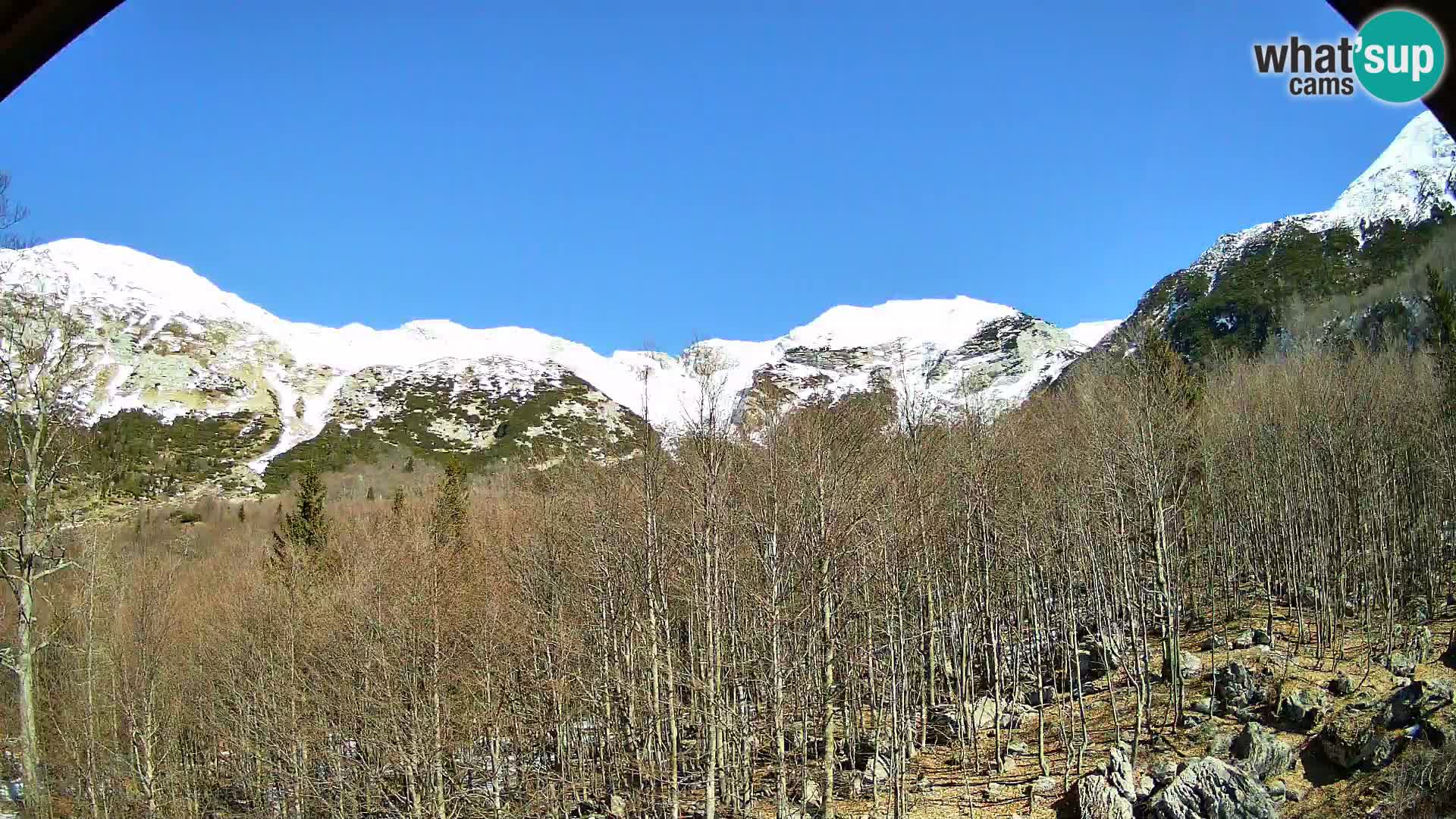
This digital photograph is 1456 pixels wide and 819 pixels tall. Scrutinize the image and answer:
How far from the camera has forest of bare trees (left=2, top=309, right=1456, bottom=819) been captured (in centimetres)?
1986

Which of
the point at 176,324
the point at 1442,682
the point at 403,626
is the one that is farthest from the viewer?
the point at 176,324

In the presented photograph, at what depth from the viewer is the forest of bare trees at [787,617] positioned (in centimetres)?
1986

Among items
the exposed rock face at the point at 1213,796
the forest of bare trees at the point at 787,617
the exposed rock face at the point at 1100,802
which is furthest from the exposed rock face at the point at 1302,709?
the exposed rock face at the point at 1100,802

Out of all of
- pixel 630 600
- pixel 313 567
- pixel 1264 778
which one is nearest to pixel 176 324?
pixel 313 567

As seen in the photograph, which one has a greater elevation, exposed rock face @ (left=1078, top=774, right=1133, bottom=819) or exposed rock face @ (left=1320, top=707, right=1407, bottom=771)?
exposed rock face @ (left=1320, top=707, right=1407, bottom=771)

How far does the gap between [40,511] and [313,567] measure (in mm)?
21427

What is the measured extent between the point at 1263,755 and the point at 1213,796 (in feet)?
9.88

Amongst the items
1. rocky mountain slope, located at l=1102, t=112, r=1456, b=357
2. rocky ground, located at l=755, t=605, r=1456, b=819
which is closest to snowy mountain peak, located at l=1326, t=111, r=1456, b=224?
rocky mountain slope, located at l=1102, t=112, r=1456, b=357

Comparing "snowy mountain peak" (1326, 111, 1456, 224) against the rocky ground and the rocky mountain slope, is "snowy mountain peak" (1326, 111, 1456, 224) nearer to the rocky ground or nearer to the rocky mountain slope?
the rocky mountain slope

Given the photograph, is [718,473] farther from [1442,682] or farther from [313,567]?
[313,567]

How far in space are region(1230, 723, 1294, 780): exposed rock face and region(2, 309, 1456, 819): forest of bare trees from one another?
2134mm

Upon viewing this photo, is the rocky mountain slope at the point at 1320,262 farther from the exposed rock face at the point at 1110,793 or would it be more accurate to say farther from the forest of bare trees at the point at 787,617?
the exposed rock face at the point at 1110,793

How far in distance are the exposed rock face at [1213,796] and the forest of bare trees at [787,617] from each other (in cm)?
274

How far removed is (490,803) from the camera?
21.1 metres
